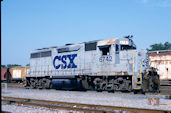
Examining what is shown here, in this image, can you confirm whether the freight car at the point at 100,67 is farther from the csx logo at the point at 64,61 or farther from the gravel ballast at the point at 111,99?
the gravel ballast at the point at 111,99

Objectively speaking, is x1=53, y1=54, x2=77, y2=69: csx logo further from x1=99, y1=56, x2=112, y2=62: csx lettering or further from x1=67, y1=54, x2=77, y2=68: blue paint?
x1=99, y1=56, x2=112, y2=62: csx lettering

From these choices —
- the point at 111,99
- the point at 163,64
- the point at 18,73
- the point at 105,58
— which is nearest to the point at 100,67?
the point at 105,58

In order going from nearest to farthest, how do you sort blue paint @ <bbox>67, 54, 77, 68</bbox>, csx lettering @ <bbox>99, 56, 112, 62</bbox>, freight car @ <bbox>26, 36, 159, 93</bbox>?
freight car @ <bbox>26, 36, 159, 93</bbox> < csx lettering @ <bbox>99, 56, 112, 62</bbox> < blue paint @ <bbox>67, 54, 77, 68</bbox>

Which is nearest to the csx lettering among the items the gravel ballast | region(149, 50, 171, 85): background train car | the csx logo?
the csx logo

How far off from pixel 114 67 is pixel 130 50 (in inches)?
66.3

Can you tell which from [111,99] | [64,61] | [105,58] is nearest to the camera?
[111,99]

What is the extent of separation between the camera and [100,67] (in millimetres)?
16719

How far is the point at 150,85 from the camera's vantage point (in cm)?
1493

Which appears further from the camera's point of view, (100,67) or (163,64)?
(163,64)

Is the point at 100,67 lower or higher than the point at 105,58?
lower

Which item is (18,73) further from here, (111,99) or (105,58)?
(111,99)

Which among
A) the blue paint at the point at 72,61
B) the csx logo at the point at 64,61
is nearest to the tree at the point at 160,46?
the csx logo at the point at 64,61

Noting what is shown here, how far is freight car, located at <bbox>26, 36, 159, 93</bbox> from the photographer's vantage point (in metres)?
15.1

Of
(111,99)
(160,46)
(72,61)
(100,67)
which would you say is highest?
(160,46)
